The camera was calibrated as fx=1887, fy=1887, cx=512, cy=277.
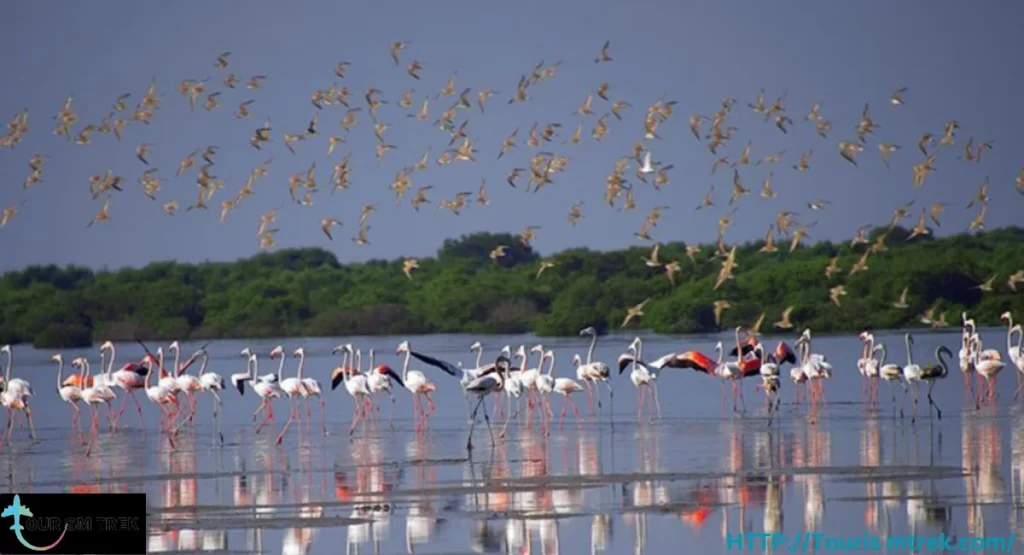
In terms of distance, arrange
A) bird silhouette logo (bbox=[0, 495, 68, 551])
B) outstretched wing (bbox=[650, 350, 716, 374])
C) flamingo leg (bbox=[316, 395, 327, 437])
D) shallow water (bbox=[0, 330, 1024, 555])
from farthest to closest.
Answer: outstretched wing (bbox=[650, 350, 716, 374]) → flamingo leg (bbox=[316, 395, 327, 437]) → shallow water (bbox=[0, 330, 1024, 555]) → bird silhouette logo (bbox=[0, 495, 68, 551])

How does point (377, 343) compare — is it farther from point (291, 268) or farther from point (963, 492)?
point (963, 492)

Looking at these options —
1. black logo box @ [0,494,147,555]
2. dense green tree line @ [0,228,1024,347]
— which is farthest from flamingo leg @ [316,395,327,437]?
dense green tree line @ [0,228,1024,347]

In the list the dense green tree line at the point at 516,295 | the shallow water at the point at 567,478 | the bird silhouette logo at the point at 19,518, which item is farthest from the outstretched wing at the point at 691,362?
the dense green tree line at the point at 516,295

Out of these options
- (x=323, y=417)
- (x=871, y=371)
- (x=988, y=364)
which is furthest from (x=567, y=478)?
(x=323, y=417)

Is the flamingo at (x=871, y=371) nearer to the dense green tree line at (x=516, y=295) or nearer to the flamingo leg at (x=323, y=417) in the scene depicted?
the flamingo leg at (x=323, y=417)

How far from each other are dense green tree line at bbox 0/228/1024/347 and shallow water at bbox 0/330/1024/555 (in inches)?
923

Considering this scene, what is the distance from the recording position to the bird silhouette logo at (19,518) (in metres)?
12.9

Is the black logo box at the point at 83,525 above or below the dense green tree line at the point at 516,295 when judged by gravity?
below

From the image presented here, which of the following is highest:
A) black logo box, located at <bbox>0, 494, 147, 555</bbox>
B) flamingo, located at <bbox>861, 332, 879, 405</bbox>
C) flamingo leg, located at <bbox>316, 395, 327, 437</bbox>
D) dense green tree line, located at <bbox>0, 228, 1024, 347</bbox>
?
dense green tree line, located at <bbox>0, 228, 1024, 347</bbox>

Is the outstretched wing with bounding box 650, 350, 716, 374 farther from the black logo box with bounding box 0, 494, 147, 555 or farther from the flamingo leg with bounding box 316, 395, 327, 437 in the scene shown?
the black logo box with bounding box 0, 494, 147, 555

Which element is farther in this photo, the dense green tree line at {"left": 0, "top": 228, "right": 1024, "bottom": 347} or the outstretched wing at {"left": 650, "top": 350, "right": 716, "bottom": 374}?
the dense green tree line at {"left": 0, "top": 228, "right": 1024, "bottom": 347}

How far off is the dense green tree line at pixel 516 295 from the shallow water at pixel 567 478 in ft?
76.9

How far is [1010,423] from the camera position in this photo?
21.2 meters

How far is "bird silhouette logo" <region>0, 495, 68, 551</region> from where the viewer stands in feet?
42.2
